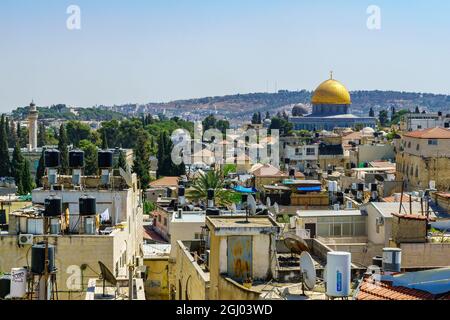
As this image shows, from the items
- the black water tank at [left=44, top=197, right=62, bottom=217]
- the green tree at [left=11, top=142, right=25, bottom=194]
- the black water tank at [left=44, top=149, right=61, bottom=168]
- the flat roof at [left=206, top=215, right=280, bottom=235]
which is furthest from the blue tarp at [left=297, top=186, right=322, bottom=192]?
the green tree at [left=11, top=142, right=25, bottom=194]

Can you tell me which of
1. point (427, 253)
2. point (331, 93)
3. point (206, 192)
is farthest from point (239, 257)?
point (331, 93)

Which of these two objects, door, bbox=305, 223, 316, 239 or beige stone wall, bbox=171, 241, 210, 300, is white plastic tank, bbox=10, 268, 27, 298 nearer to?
beige stone wall, bbox=171, 241, 210, 300

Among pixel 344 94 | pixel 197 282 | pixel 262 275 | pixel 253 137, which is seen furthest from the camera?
pixel 344 94

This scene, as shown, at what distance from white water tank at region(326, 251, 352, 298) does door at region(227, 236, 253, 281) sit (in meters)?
1.48

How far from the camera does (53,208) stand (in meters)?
14.7

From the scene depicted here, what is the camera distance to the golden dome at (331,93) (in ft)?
288

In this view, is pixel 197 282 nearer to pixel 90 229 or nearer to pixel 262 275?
pixel 262 275

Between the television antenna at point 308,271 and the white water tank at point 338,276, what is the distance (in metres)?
0.84

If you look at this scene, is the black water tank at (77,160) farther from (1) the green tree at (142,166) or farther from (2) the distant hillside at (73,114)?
(2) the distant hillside at (73,114)

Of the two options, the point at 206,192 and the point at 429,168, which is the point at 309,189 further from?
the point at 429,168

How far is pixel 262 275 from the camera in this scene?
30.4 ft

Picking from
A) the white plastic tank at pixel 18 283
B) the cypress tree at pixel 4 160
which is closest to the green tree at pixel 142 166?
the cypress tree at pixel 4 160
